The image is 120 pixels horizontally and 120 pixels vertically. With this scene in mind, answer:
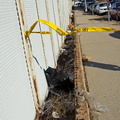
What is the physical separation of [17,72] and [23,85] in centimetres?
32

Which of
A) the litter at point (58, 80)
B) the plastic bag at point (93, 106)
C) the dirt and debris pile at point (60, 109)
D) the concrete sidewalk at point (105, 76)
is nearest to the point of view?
the plastic bag at point (93, 106)

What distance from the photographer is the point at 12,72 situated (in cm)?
→ 291

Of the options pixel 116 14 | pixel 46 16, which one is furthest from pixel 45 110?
pixel 116 14

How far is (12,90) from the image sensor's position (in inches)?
113

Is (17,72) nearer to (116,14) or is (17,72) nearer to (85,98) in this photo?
(85,98)

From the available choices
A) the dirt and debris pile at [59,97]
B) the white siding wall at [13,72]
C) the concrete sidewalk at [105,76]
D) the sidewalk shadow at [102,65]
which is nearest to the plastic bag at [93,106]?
the concrete sidewalk at [105,76]

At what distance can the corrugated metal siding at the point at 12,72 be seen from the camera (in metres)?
2.61

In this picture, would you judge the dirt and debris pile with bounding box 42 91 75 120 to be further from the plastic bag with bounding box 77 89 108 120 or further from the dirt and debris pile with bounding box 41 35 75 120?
the plastic bag with bounding box 77 89 108 120

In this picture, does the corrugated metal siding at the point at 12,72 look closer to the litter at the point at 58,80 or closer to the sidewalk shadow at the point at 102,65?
the litter at the point at 58,80

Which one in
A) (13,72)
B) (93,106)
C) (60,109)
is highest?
(13,72)

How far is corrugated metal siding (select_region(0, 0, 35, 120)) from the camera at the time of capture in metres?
2.61

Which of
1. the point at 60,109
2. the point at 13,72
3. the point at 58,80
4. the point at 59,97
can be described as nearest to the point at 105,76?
the point at 58,80

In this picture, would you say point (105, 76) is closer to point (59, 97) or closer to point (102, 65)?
point (102, 65)

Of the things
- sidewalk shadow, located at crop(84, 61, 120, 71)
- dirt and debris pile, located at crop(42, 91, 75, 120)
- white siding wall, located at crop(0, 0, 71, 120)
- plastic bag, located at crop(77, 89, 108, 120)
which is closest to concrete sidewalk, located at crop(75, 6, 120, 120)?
sidewalk shadow, located at crop(84, 61, 120, 71)
